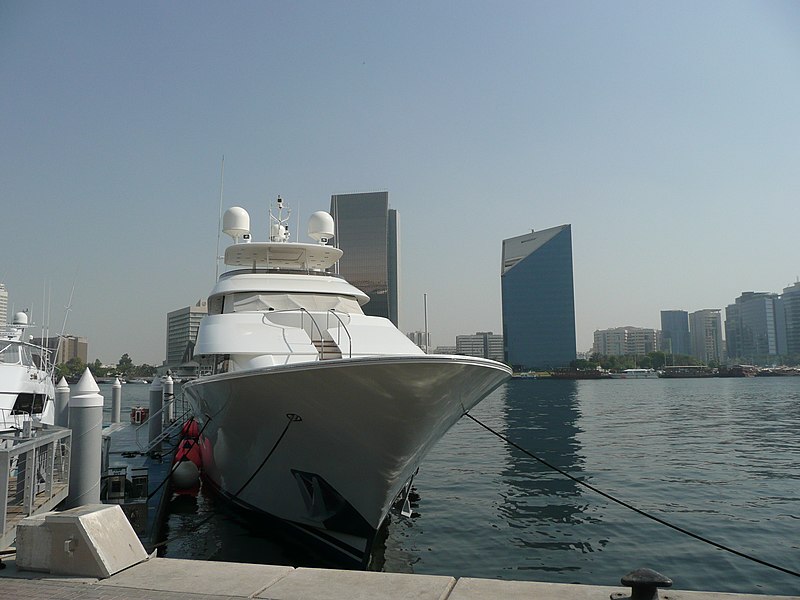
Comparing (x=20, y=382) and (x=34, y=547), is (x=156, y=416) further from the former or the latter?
(x=34, y=547)

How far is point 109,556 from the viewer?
4.89 m

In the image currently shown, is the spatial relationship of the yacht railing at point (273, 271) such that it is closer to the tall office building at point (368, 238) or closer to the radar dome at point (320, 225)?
the radar dome at point (320, 225)

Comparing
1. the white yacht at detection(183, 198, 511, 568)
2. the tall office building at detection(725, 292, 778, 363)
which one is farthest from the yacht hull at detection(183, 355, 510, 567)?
the tall office building at detection(725, 292, 778, 363)

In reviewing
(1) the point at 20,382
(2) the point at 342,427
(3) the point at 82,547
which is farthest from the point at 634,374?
(3) the point at 82,547

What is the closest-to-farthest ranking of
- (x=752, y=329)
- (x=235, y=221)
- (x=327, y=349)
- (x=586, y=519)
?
(x=327, y=349)
(x=586, y=519)
(x=235, y=221)
(x=752, y=329)

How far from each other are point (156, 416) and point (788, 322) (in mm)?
194233

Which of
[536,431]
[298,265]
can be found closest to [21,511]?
[298,265]

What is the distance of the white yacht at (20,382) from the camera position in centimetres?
1652

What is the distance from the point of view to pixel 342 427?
8.52 m

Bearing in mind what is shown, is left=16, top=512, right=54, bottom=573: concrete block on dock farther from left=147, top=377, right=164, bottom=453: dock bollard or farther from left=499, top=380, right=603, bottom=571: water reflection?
left=147, top=377, right=164, bottom=453: dock bollard

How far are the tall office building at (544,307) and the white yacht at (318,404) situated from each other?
127 m

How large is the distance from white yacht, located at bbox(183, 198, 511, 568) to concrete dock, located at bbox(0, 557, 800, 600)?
3.10 m

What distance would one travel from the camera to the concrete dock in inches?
168

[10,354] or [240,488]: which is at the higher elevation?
[10,354]
